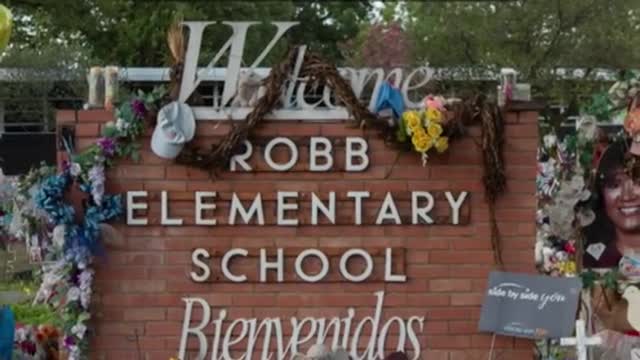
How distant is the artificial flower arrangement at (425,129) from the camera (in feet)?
19.2

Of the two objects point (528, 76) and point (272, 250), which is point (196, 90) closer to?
point (272, 250)

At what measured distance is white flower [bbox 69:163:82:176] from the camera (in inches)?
231

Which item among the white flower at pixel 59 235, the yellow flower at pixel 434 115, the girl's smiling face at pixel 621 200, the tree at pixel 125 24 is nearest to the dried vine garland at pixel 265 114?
the yellow flower at pixel 434 115

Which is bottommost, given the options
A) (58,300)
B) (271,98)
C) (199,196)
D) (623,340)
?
(623,340)

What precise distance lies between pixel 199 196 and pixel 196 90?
0.61m

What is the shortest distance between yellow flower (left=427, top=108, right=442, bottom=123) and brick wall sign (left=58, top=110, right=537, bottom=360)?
26 cm

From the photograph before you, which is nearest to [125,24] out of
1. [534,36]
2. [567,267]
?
[534,36]

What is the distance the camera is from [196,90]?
237 inches

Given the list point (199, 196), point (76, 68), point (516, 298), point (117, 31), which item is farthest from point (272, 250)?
point (117, 31)

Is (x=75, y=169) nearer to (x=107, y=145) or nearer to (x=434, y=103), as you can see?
(x=107, y=145)

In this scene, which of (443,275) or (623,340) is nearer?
(443,275)

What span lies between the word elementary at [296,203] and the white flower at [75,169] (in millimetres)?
314

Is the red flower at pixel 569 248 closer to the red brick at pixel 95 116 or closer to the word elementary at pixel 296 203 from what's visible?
the word elementary at pixel 296 203

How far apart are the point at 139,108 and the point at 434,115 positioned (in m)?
1.68
